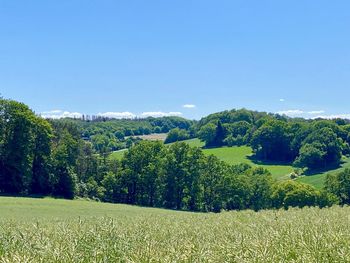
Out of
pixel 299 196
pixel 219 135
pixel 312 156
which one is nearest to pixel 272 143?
pixel 312 156

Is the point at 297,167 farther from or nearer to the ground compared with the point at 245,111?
nearer to the ground

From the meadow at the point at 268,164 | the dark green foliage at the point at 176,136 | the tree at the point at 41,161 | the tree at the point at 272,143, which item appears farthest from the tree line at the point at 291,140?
the tree at the point at 41,161

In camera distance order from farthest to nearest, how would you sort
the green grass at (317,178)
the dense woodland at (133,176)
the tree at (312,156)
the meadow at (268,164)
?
1. the tree at (312,156)
2. the meadow at (268,164)
3. the green grass at (317,178)
4. the dense woodland at (133,176)

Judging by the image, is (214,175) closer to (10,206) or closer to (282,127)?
(10,206)

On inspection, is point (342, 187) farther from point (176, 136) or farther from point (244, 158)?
point (176, 136)

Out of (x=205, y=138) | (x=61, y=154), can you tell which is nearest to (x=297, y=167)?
(x=205, y=138)

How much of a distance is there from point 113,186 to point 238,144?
81.6 meters

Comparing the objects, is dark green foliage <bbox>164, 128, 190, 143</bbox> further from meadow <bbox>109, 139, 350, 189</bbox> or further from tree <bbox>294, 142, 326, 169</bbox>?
tree <bbox>294, 142, 326, 169</bbox>

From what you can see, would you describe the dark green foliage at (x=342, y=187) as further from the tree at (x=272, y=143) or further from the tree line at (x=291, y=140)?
the tree at (x=272, y=143)

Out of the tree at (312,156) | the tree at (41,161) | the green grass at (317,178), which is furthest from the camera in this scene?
the tree at (312,156)

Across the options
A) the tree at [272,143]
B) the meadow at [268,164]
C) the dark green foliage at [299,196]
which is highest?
the tree at [272,143]

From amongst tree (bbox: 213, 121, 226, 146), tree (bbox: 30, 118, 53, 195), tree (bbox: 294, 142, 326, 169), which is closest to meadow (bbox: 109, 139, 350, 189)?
tree (bbox: 294, 142, 326, 169)

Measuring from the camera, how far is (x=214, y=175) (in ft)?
247

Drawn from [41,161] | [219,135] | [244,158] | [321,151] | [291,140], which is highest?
[219,135]
